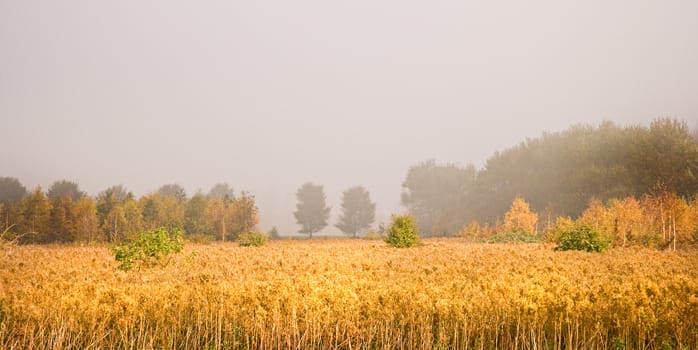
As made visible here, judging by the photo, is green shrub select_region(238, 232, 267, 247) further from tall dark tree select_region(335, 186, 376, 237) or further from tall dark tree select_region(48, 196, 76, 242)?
tall dark tree select_region(335, 186, 376, 237)

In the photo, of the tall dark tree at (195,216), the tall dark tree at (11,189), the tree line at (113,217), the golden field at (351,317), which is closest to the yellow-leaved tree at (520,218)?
the tree line at (113,217)

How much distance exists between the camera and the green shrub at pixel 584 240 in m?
25.6

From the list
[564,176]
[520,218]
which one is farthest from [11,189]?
[564,176]

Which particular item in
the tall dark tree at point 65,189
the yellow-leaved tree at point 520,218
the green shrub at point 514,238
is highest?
the tall dark tree at point 65,189

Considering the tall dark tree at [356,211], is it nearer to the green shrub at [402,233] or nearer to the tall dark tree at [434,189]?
the tall dark tree at [434,189]

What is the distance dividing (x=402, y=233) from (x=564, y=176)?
4332 cm

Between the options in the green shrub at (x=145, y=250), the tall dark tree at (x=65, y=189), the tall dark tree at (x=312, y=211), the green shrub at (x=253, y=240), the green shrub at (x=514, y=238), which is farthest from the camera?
the tall dark tree at (x=312, y=211)

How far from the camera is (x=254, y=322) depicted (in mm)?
8203

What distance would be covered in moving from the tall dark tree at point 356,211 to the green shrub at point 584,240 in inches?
2917

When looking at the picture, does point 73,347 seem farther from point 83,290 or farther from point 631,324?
point 631,324

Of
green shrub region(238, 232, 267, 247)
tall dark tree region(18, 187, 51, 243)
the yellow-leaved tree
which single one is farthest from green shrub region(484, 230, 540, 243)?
tall dark tree region(18, 187, 51, 243)

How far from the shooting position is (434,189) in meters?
94.2

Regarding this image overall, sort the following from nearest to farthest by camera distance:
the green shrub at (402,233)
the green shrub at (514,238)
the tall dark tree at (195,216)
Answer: the green shrub at (402,233) → the green shrub at (514,238) → the tall dark tree at (195,216)

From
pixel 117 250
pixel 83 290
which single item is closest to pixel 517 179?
pixel 117 250
